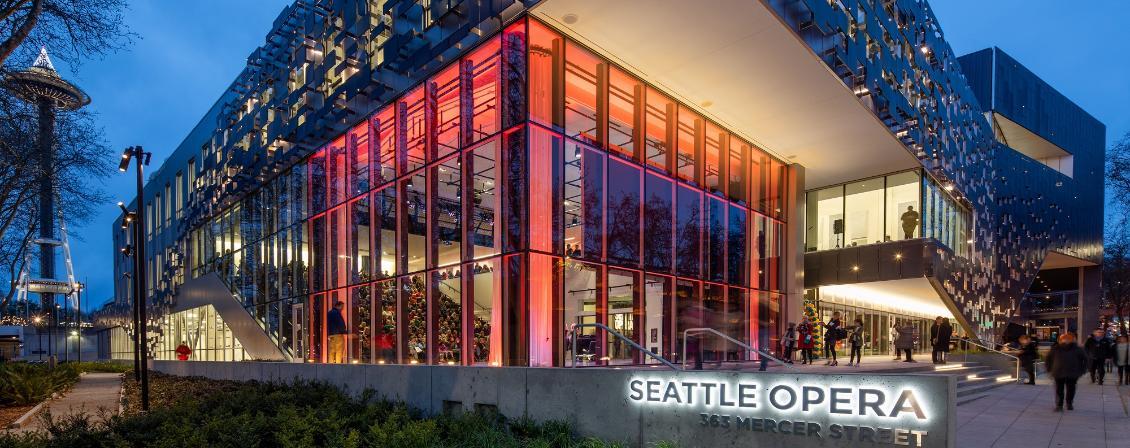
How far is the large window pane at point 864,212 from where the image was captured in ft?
83.6

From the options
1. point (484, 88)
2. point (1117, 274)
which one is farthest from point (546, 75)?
point (1117, 274)

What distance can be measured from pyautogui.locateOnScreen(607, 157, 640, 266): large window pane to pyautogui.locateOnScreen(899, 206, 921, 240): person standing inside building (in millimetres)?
12743

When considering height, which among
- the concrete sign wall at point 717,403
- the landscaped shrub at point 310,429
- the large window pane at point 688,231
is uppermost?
the large window pane at point 688,231

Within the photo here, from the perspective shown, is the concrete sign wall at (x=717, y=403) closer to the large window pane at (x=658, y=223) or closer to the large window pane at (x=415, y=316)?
the large window pane at (x=415, y=316)

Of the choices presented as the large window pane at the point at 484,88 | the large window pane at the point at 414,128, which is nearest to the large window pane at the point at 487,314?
the large window pane at the point at 484,88

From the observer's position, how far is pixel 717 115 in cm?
1984

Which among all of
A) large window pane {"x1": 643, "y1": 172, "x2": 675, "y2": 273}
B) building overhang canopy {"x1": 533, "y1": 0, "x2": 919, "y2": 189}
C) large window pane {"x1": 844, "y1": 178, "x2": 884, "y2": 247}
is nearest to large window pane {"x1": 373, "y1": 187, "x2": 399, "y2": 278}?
large window pane {"x1": 643, "y1": 172, "x2": 675, "y2": 273}

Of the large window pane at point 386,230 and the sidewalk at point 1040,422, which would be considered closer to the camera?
the sidewalk at point 1040,422

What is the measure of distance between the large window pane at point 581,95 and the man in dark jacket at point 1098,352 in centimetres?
1655

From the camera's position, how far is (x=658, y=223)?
17.6 meters

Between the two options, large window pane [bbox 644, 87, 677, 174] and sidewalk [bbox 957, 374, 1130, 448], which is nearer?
sidewalk [bbox 957, 374, 1130, 448]

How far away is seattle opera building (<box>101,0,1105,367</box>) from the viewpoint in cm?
1465

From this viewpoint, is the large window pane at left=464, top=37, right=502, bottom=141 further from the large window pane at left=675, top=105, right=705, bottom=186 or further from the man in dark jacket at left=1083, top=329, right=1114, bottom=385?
the man in dark jacket at left=1083, top=329, right=1114, bottom=385

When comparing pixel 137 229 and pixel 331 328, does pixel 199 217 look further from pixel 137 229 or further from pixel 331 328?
pixel 331 328
